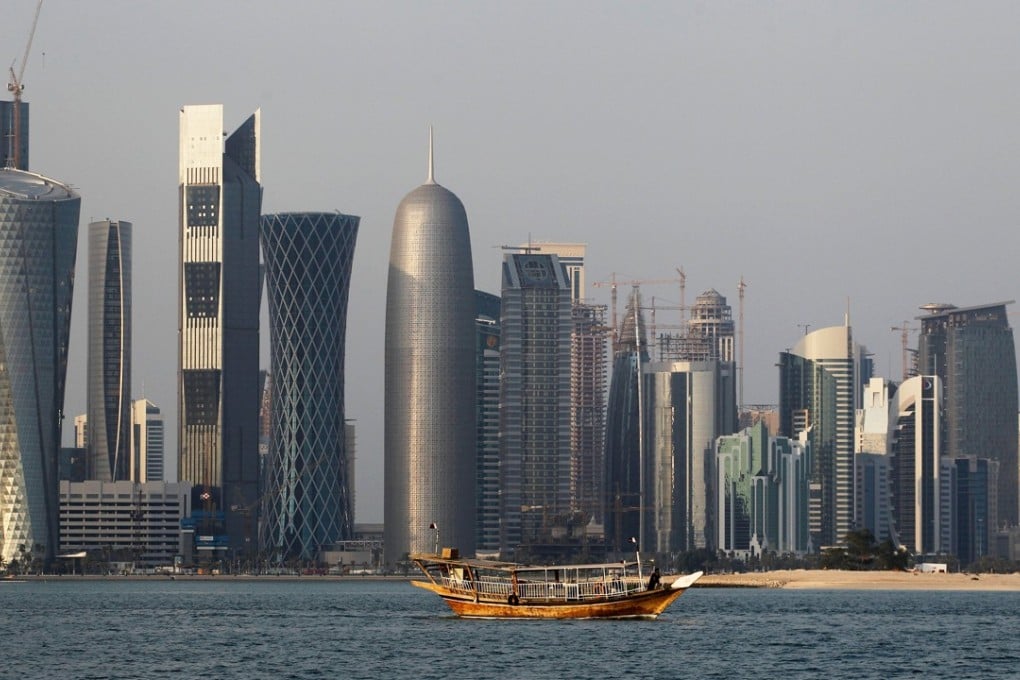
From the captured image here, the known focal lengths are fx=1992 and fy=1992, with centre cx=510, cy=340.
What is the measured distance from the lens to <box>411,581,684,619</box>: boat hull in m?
176

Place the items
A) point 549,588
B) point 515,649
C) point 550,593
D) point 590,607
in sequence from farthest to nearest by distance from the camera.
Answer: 1. point 549,588
2. point 550,593
3. point 590,607
4. point 515,649

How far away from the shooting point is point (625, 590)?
177625 mm

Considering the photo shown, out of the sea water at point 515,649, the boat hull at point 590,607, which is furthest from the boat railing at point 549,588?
the sea water at point 515,649

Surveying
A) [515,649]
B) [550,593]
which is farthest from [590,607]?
[515,649]

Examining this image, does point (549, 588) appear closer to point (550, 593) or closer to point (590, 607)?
point (550, 593)

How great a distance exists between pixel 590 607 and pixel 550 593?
5.18 meters

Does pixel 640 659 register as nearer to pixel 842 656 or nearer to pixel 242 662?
pixel 842 656

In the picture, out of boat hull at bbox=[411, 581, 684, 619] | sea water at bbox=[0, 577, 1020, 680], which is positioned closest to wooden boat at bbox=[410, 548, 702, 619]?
boat hull at bbox=[411, 581, 684, 619]

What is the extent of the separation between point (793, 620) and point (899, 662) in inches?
2203

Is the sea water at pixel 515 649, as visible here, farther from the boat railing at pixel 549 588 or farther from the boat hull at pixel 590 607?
the boat railing at pixel 549 588

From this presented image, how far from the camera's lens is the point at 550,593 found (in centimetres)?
18100

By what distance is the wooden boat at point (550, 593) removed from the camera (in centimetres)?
17662

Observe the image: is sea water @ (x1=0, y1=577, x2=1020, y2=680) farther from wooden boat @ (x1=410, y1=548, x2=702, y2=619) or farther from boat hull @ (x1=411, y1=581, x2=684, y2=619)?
wooden boat @ (x1=410, y1=548, x2=702, y2=619)

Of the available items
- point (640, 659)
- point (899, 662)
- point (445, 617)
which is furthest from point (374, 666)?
point (445, 617)
